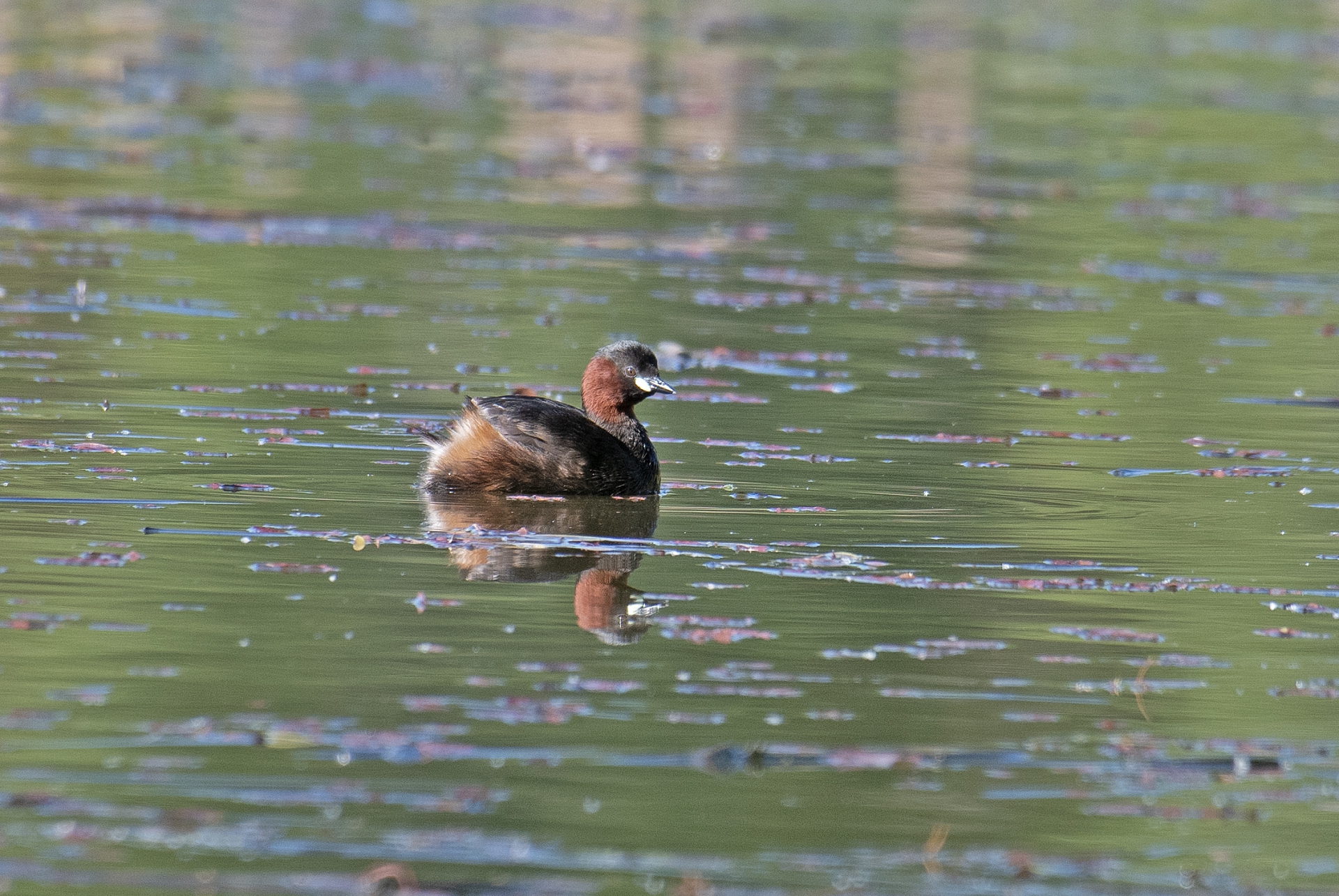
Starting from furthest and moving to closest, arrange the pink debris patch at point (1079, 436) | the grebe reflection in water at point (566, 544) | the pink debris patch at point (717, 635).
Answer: the pink debris patch at point (1079, 436), the grebe reflection in water at point (566, 544), the pink debris patch at point (717, 635)

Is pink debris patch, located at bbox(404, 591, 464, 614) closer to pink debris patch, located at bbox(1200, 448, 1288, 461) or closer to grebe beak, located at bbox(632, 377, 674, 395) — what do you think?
grebe beak, located at bbox(632, 377, 674, 395)

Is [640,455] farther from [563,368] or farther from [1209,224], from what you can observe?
[1209,224]

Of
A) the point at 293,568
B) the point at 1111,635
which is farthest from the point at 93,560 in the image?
the point at 1111,635

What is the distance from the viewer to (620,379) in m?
11.1

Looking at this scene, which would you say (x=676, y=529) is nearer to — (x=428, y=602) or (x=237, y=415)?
(x=428, y=602)

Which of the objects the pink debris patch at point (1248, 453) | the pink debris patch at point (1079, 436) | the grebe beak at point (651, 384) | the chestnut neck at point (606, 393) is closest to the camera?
the grebe beak at point (651, 384)

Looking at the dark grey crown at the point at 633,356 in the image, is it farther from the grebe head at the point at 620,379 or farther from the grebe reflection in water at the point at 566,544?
the grebe reflection in water at the point at 566,544

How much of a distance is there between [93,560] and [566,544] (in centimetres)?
201

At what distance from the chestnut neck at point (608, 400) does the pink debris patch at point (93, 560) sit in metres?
3.00

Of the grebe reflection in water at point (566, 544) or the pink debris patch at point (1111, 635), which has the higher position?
the grebe reflection in water at point (566, 544)

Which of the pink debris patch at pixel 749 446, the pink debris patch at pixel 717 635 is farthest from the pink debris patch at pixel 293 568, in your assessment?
the pink debris patch at pixel 749 446

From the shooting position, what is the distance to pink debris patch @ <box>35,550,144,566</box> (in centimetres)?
855

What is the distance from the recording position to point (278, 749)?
646 cm

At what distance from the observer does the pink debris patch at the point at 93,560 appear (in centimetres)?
855
